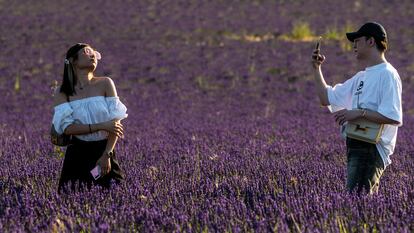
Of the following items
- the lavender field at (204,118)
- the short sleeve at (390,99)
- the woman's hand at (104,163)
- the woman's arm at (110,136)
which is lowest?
the lavender field at (204,118)

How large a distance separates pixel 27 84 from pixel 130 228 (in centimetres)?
1392

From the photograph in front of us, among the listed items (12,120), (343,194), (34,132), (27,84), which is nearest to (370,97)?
(343,194)

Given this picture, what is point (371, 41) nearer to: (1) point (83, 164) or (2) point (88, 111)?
(2) point (88, 111)

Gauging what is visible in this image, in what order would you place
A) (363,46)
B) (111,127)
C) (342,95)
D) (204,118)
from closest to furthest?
(363,46)
(342,95)
(111,127)
(204,118)

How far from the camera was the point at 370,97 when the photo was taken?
4.16 metres

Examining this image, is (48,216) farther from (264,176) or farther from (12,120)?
(12,120)

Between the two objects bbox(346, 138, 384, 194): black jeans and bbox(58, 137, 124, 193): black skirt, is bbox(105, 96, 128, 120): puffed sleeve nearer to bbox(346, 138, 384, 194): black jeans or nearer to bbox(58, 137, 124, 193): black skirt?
bbox(58, 137, 124, 193): black skirt

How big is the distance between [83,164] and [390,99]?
6.45 ft

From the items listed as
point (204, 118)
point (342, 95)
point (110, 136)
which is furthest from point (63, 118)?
point (204, 118)

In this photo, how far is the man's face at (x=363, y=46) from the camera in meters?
4.18

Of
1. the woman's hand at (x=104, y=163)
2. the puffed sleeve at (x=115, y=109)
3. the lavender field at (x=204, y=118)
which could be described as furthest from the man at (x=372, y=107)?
the woman's hand at (x=104, y=163)

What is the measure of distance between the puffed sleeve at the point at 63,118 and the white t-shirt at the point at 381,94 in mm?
1692

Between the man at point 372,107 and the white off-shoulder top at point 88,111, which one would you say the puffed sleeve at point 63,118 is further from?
the man at point 372,107

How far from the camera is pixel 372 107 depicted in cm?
417
